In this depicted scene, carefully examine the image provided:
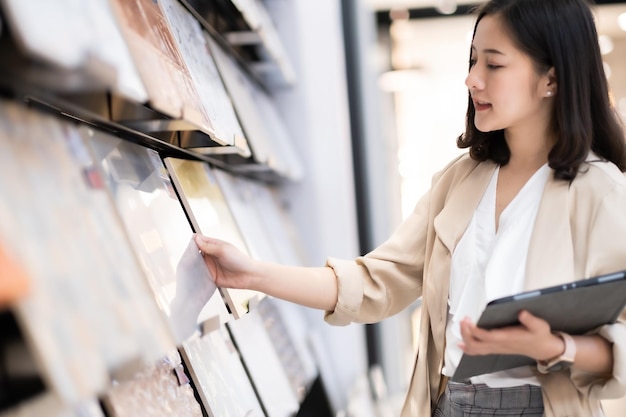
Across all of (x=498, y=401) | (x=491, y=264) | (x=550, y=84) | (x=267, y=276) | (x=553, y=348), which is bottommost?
(x=498, y=401)

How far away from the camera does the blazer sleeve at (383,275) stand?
1481 millimetres

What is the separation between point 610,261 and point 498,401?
0.34 metres

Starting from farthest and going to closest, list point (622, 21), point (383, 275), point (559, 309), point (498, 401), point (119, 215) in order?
point (622, 21) → point (383, 275) → point (498, 401) → point (559, 309) → point (119, 215)

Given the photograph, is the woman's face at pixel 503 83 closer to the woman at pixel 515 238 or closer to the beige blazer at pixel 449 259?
the woman at pixel 515 238

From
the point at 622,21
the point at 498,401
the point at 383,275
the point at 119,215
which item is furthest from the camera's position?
the point at 622,21

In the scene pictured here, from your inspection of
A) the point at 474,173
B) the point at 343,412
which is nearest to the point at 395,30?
the point at 343,412

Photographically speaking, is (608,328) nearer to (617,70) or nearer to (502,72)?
(502,72)

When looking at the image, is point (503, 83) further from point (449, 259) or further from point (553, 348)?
point (553, 348)

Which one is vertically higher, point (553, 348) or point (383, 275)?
point (383, 275)

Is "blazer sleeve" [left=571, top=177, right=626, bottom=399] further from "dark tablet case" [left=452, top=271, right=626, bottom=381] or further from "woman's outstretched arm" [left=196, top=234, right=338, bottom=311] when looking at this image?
"woman's outstretched arm" [left=196, top=234, right=338, bottom=311]

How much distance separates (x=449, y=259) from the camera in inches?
55.2

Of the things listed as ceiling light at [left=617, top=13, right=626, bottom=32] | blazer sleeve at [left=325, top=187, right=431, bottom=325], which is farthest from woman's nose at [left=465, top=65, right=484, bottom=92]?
ceiling light at [left=617, top=13, right=626, bottom=32]

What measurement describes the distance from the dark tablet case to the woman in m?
0.03

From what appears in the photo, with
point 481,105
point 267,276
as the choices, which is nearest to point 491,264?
point 481,105
